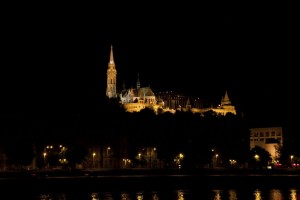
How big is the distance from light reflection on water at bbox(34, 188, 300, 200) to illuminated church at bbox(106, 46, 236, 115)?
375 feet

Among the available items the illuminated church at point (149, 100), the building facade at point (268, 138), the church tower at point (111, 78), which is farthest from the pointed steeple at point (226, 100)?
the building facade at point (268, 138)

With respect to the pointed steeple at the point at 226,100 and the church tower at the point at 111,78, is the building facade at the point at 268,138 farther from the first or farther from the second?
the church tower at the point at 111,78

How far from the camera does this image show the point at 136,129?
105562mm

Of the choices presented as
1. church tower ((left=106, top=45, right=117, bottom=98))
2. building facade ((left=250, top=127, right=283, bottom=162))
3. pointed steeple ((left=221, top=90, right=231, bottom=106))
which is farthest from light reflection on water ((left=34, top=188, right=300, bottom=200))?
pointed steeple ((left=221, top=90, right=231, bottom=106))

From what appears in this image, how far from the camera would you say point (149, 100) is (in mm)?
173750

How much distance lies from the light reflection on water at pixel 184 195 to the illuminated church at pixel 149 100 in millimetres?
114202

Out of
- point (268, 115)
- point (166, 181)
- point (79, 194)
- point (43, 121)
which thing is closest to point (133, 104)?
point (268, 115)

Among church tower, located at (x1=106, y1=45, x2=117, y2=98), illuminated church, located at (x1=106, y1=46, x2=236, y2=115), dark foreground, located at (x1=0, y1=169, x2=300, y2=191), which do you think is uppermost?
church tower, located at (x1=106, y1=45, x2=117, y2=98)

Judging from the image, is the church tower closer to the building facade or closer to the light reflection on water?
the building facade

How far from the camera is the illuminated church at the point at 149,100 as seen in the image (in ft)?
561

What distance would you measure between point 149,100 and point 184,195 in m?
124

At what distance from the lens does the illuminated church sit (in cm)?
17100

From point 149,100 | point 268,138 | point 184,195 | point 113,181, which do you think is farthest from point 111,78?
point 184,195

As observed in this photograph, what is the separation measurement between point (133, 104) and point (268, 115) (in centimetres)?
3992
